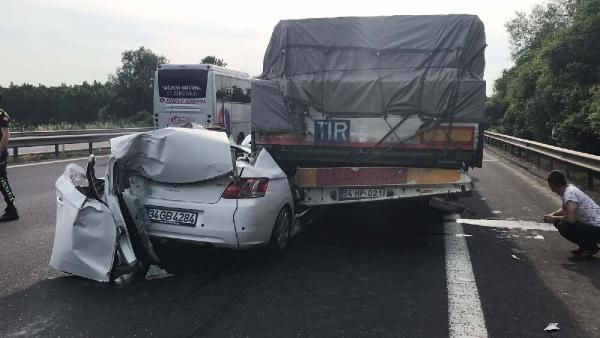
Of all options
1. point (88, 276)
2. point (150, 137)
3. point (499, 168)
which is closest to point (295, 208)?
point (150, 137)

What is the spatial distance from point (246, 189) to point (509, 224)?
14.6ft

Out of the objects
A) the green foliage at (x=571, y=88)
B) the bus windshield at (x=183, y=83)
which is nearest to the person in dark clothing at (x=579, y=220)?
the green foliage at (x=571, y=88)

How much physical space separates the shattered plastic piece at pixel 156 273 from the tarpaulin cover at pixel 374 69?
2512 millimetres

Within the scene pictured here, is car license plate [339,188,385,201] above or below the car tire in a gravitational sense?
above

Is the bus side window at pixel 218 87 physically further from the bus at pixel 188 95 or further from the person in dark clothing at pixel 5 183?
the person in dark clothing at pixel 5 183

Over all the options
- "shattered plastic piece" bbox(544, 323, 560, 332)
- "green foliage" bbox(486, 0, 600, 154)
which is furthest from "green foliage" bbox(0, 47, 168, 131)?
"shattered plastic piece" bbox(544, 323, 560, 332)

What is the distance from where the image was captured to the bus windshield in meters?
19.2

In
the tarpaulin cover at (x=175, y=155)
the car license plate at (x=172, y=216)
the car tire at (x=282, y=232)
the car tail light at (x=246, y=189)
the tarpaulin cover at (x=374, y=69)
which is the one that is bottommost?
the car tire at (x=282, y=232)

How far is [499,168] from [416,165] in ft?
36.6

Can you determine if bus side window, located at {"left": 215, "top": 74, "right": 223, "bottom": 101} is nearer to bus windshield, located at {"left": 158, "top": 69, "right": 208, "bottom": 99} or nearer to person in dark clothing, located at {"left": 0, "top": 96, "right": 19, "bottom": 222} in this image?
bus windshield, located at {"left": 158, "top": 69, "right": 208, "bottom": 99}

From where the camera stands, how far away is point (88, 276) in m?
4.84

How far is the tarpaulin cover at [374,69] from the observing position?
6.53 m

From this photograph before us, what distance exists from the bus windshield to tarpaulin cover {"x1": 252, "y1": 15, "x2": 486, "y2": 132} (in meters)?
12.3

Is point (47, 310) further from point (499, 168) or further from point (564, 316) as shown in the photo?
point (499, 168)
